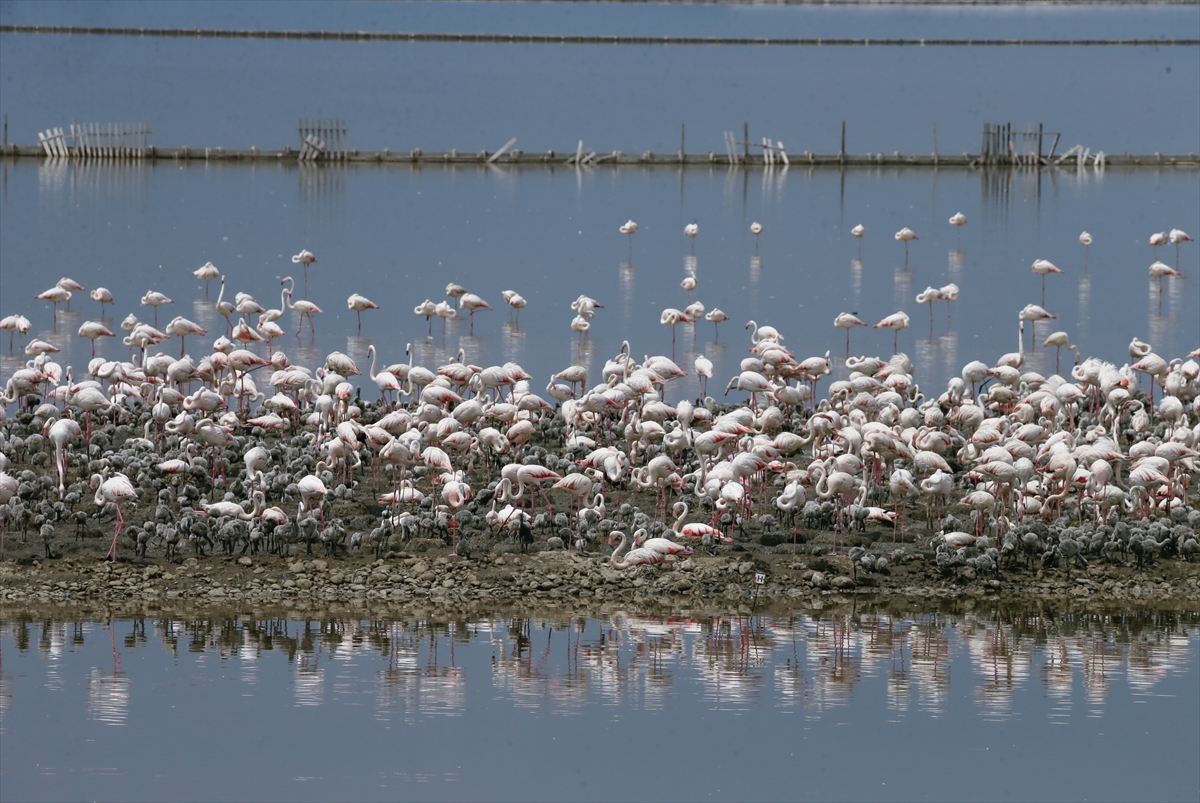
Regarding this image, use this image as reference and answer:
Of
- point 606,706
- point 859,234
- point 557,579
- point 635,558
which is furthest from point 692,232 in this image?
point 606,706

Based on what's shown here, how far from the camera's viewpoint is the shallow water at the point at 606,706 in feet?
25.0

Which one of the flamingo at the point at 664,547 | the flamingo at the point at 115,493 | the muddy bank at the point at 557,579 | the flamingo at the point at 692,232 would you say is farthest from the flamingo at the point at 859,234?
the flamingo at the point at 115,493

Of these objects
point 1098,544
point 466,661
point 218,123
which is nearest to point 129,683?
point 466,661

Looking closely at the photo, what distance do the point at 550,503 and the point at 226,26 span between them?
122 m

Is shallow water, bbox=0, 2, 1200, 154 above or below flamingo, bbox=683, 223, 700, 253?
above

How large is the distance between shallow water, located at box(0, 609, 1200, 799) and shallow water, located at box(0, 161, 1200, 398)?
780cm

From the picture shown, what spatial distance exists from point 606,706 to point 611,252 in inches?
861

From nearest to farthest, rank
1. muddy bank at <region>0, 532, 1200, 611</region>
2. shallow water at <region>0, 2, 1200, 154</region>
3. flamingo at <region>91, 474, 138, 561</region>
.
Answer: muddy bank at <region>0, 532, 1200, 611</region> < flamingo at <region>91, 474, 138, 561</region> < shallow water at <region>0, 2, 1200, 154</region>

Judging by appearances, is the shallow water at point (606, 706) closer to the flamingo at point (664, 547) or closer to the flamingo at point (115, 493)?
the flamingo at point (664, 547)

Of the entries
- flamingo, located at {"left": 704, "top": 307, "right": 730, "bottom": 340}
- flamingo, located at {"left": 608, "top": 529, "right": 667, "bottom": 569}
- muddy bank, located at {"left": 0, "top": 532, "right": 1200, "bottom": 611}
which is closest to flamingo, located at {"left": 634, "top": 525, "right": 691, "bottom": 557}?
flamingo, located at {"left": 608, "top": 529, "right": 667, "bottom": 569}

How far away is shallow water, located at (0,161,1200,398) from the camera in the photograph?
829 inches

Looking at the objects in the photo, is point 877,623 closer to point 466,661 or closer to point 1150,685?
point 1150,685

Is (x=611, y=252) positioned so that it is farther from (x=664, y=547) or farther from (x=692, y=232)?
(x=664, y=547)

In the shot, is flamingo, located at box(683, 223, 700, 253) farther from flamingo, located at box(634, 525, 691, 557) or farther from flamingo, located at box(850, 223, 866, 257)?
flamingo, located at box(634, 525, 691, 557)
